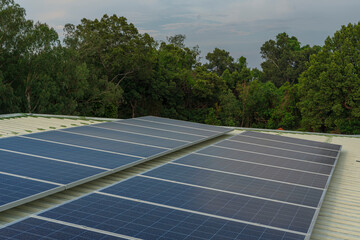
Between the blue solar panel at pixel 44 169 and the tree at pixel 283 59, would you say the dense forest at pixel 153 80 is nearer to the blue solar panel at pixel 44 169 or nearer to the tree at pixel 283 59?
the tree at pixel 283 59

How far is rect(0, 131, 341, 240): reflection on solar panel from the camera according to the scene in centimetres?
600

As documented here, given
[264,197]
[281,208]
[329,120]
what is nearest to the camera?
[281,208]

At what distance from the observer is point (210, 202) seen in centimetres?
731

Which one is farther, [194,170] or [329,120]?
[329,120]

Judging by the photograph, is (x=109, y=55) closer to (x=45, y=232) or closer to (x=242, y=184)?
(x=242, y=184)

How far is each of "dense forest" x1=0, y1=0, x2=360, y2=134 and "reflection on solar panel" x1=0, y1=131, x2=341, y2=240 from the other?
36608 mm

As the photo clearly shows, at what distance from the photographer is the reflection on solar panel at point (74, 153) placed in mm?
7516

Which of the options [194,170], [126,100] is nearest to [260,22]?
[126,100]

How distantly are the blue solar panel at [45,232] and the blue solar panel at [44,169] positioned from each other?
207 cm

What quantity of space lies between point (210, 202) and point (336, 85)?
4288 cm

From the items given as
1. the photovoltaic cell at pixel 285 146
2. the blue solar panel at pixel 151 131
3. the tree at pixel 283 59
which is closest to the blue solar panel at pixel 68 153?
the blue solar panel at pixel 151 131

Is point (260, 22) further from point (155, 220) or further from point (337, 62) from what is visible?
point (155, 220)

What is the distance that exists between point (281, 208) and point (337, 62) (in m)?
44.3

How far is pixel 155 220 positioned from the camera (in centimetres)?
624
